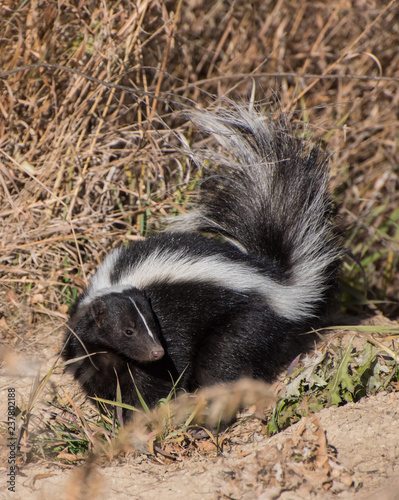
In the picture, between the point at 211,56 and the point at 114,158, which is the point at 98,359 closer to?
the point at 114,158

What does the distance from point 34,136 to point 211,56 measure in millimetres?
1894

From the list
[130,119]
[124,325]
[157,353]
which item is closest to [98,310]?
[124,325]

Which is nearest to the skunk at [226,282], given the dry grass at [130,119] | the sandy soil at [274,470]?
the dry grass at [130,119]

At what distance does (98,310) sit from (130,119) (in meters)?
2.02

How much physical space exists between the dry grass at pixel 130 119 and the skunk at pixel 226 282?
1.28 ft

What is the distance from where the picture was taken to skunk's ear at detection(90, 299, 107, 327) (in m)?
3.10

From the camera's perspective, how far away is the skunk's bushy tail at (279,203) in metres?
3.50

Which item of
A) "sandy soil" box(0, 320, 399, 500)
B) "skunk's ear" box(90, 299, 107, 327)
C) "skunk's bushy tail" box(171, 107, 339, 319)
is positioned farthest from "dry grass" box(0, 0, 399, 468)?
"sandy soil" box(0, 320, 399, 500)

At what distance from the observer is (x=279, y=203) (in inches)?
138

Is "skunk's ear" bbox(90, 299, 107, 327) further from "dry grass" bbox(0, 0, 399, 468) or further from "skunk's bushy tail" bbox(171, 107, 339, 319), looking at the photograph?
"skunk's bushy tail" bbox(171, 107, 339, 319)

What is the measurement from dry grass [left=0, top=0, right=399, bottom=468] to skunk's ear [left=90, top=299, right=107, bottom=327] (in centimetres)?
63

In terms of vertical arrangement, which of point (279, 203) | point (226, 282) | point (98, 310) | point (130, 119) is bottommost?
point (98, 310)

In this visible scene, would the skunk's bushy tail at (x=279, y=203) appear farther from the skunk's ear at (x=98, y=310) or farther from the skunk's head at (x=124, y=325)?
the skunk's ear at (x=98, y=310)

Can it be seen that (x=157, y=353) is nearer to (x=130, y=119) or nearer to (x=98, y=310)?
(x=98, y=310)
